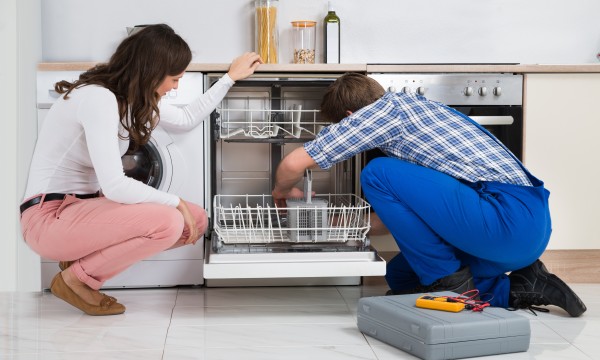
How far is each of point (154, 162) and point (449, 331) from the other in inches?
61.5

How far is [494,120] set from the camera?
3449 millimetres

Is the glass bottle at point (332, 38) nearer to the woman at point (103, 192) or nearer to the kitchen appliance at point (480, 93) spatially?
the kitchen appliance at point (480, 93)

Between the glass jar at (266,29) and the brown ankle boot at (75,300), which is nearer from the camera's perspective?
the brown ankle boot at (75,300)

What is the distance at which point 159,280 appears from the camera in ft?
11.0

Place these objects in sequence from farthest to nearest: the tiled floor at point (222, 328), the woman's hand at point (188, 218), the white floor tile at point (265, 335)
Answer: the woman's hand at point (188, 218), the white floor tile at point (265, 335), the tiled floor at point (222, 328)

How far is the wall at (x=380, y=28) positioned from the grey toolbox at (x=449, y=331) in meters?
1.96

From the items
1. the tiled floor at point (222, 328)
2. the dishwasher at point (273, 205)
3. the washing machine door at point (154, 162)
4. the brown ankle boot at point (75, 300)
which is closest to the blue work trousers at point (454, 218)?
the dishwasher at point (273, 205)

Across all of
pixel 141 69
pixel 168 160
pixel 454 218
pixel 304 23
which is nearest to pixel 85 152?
pixel 141 69

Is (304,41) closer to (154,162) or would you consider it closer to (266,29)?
(266,29)

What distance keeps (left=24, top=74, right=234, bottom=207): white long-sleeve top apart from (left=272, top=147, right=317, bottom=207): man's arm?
423 millimetres

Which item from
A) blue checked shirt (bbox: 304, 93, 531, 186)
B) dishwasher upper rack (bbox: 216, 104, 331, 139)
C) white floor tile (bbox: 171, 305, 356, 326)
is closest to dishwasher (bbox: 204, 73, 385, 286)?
dishwasher upper rack (bbox: 216, 104, 331, 139)

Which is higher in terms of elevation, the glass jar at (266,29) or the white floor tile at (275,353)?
the glass jar at (266,29)

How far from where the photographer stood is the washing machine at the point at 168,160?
3268 mm

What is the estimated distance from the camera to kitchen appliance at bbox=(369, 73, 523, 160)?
135 inches
